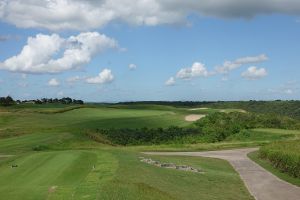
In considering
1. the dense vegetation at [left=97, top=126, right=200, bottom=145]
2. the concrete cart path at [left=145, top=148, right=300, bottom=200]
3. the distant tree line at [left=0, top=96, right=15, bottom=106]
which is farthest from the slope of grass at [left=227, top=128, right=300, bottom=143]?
the distant tree line at [left=0, top=96, right=15, bottom=106]

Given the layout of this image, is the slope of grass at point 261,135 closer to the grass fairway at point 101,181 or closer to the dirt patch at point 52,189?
the grass fairway at point 101,181

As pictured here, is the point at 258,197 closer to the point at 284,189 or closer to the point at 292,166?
the point at 284,189


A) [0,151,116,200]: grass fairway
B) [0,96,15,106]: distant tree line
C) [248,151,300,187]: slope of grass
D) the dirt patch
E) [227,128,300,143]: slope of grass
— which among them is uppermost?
[0,96,15,106]: distant tree line

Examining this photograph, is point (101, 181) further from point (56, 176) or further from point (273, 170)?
point (273, 170)

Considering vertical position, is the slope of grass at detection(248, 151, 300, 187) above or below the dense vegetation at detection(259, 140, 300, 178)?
below

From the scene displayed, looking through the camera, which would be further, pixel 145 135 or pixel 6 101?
pixel 6 101

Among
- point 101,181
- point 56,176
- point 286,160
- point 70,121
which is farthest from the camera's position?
point 70,121

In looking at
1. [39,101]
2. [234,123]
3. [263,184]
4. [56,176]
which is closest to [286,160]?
[263,184]

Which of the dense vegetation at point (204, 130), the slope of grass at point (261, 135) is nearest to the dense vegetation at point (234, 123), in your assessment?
the dense vegetation at point (204, 130)

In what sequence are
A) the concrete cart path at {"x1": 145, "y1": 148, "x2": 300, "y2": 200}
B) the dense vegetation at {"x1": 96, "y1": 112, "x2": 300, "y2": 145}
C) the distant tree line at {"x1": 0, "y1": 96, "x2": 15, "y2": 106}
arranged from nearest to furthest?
1. the concrete cart path at {"x1": 145, "y1": 148, "x2": 300, "y2": 200}
2. the dense vegetation at {"x1": 96, "y1": 112, "x2": 300, "y2": 145}
3. the distant tree line at {"x1": 0, "y1": 96, "x2": 15, "y2": 106}

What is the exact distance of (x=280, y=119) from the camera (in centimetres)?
8619

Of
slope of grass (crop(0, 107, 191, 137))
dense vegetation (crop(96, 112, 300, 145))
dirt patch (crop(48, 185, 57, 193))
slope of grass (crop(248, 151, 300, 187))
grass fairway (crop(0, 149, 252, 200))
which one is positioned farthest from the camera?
slope of grass (crop(0, 107, 191, 137))

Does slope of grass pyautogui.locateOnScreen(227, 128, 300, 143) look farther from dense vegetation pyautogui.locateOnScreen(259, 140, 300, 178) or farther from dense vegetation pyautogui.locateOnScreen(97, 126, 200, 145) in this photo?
dense vegetation pyautogui.locateOnScreen(259, 140, 300, 178)

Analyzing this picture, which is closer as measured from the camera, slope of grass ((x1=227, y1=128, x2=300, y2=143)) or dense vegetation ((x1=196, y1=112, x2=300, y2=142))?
slope of grass ((x1=227, y1=128, x2=300, y2=143))
